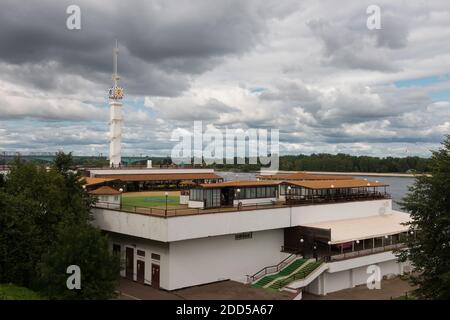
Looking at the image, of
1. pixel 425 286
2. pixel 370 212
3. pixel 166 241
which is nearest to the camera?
pixel 425 286

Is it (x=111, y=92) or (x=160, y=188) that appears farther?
(x=111, y=92)

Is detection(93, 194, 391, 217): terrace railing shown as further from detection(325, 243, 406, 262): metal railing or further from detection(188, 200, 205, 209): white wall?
detection(325, 243, 406, 262): metal railing

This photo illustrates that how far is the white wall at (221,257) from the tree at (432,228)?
1318 centimetres

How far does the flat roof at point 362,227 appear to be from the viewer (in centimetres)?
3733

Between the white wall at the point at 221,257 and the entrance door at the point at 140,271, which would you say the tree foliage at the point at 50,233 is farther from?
the white wall at the point at 221,257

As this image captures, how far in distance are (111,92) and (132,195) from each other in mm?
28207

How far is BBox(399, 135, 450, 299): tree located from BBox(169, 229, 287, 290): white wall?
43.2 ft

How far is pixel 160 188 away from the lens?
2201 inches

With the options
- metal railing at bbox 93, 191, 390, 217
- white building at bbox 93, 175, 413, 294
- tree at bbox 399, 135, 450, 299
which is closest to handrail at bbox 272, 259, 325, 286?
Result: white building at bbox 93, 175, 413, 294

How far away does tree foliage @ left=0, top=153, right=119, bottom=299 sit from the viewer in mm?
23938

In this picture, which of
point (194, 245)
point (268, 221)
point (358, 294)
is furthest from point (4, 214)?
point (358, 294)

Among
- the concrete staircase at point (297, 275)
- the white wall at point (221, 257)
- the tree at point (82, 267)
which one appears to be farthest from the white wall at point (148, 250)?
the concrete staircase at point (297, 275)

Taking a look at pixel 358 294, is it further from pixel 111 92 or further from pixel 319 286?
pixel 111 92

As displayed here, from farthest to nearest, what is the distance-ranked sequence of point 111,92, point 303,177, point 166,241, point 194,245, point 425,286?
point 111,92
point 303,177
point 194,245
point 166,241
point 425,286
